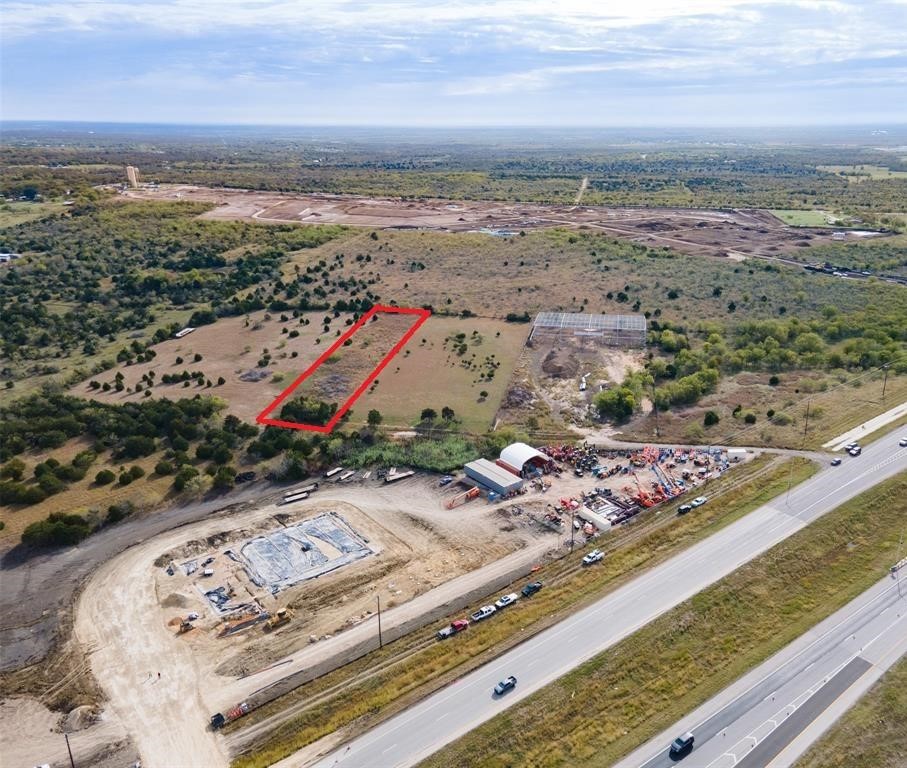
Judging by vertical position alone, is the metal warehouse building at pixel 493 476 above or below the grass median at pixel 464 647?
above

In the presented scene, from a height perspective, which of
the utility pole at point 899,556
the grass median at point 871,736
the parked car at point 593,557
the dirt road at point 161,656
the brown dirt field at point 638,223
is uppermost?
the brown dirt field at point 638,223

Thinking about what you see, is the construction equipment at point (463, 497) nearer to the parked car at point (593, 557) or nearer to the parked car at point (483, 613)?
the parked car at point (593, 557)

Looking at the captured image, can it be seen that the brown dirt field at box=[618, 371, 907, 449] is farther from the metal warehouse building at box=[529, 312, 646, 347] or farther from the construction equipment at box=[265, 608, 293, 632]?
the construction equipment at box=[265, 608, 293, 632]

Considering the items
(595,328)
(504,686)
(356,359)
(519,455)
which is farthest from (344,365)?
(504,686)

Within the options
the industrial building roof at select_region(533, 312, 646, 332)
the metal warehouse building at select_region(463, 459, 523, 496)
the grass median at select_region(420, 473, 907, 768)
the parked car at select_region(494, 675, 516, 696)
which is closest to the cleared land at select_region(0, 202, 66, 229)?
the industrial building roof at select_region(533, 312, 646, 332)

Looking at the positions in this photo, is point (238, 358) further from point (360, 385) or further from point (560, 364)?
point (560, 364)

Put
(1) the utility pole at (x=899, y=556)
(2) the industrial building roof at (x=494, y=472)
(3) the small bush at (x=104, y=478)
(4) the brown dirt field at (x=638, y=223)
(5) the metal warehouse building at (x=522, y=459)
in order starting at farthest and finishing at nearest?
(4) the brown dirt field at (x=638, y=223), (5) the metal warehouse building at (x=522, y=459), (3) the small bush at (x=104, y=478), (2) the industrial building roof at (x=494, y=472), (1) the utility pole at (x=899, y=556)

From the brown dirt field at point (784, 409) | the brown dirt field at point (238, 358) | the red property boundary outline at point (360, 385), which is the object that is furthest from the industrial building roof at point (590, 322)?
the brown dirt field at point (238, 358)
